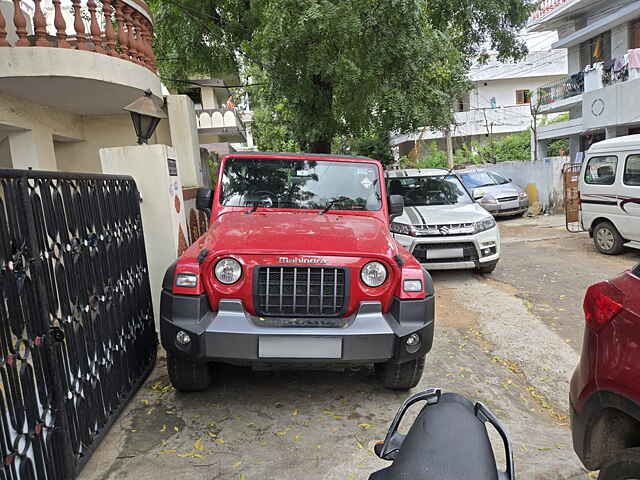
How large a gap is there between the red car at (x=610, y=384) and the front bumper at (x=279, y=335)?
3.63ft

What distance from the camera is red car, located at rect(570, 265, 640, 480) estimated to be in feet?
6.08

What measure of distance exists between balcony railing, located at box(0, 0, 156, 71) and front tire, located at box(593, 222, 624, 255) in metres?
8.18

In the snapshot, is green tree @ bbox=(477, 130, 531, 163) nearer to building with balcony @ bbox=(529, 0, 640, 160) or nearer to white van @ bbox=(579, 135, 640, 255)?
building with balcony @ bbox=(529, 0, 640, 160)

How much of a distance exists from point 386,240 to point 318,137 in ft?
22.4

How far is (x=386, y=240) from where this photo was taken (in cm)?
347

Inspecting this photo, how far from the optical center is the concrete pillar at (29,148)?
6.32 meters

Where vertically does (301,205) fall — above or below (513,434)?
above

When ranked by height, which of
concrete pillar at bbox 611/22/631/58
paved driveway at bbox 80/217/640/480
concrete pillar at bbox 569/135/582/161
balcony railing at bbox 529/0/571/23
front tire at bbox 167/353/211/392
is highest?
balcony railing at bbox 529/0/571/23

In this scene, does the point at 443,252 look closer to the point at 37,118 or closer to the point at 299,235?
the point at 299,235

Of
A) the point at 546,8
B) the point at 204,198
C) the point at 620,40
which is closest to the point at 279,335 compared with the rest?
the point at 204,198

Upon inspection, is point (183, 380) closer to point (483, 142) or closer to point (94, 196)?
point (94, 196)

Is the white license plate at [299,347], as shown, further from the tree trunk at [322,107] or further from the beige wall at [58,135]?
the tree trunk at [322,107]

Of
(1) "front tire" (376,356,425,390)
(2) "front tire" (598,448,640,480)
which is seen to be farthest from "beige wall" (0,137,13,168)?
(2) "front tire" (598,448,640,480)

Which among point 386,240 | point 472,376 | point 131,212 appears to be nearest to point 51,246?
point 131,212
